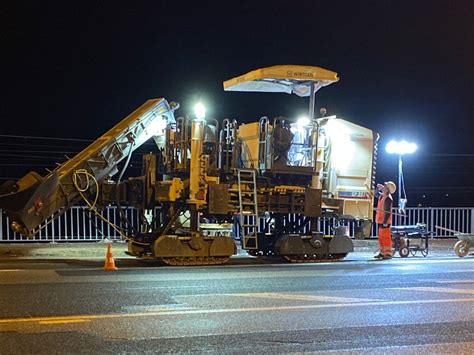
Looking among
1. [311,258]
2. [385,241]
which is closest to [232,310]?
[311,258]

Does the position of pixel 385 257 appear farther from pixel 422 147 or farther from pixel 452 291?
pixel 422 147

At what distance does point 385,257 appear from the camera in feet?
49.6

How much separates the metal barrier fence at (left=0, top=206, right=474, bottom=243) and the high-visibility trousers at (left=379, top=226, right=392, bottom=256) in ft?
3.59

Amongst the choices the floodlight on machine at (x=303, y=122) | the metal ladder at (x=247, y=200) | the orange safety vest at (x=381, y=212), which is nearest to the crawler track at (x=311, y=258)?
the metal ladder at (x=247, y=200)

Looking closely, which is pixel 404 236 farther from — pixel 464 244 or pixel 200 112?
pixel 200 112

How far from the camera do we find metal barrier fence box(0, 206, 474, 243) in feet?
59.1

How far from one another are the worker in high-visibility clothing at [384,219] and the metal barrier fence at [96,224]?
0.96 meters

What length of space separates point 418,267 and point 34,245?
1001 cm

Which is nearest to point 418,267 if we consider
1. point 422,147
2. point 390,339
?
point 390,339

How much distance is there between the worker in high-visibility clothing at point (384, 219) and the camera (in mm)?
15188

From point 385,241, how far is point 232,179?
13.9ft

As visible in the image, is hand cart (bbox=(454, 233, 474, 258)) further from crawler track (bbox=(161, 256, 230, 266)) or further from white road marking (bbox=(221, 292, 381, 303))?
white road marking (bbox=(221, 292, 381, 303))

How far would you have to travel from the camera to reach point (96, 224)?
55.1 feet

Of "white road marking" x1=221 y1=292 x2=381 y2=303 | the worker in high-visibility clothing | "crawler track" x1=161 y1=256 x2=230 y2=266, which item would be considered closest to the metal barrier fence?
the worker in high-visibility clothing
